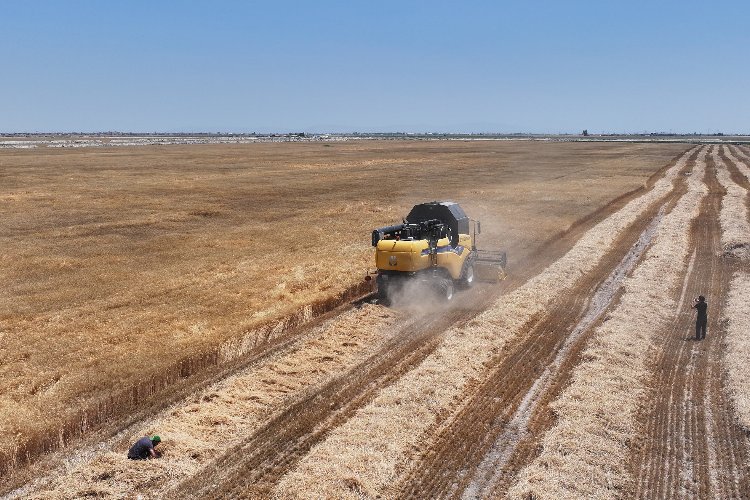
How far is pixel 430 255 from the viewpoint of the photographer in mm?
18859

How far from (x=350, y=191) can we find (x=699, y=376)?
43.5 m

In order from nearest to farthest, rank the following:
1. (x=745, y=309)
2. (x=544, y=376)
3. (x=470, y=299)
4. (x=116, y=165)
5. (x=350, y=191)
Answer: (x=544, y=376) < (x=745, y=309) < (x=470, y=299) < (x=350, y=191) < (x=116, y=165)

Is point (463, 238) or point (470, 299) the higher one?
point (463, 238)

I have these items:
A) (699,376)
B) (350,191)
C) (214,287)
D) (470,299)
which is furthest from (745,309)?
(350,191)

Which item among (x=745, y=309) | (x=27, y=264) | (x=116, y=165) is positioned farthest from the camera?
(x=116, y=165)

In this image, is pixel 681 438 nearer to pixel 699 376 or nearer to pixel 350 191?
pixel 699 376

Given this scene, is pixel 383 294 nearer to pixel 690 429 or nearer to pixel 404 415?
pixel 404 415

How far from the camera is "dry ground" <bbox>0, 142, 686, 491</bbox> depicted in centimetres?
1355

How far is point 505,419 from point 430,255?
26.3 feet

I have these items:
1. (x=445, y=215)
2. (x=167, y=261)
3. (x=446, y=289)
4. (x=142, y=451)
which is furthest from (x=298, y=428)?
(x=167, y=261)

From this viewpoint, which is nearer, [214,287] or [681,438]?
[681,438]

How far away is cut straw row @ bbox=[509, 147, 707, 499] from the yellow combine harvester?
212 inches

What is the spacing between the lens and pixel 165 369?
14.1m

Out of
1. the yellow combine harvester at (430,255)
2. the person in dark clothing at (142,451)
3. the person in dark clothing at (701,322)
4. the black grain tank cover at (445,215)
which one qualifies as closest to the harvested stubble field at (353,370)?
the person in dark clothing at (142,451)
